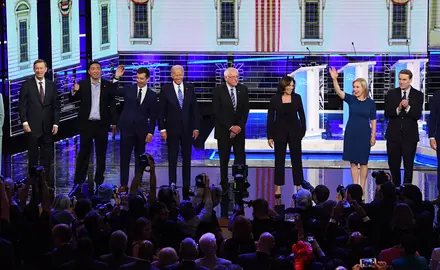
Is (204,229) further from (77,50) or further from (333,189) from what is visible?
(77,50)

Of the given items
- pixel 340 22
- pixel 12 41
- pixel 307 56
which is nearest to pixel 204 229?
pixel 12 41

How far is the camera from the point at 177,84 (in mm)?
9789

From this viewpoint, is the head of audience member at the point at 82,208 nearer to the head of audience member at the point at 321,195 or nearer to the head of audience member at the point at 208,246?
the head of audience member at the point at 208,246

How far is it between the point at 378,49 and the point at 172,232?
9.40 meters

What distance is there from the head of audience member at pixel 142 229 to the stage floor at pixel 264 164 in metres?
3.43

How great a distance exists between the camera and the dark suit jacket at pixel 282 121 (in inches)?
380

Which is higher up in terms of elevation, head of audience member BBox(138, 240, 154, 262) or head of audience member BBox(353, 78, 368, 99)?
head of audience member BBox(353, 78, 368, 99)

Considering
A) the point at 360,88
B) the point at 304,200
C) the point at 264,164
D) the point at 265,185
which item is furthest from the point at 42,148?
the point at 304,200

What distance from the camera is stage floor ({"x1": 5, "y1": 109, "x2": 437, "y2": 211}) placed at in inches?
412

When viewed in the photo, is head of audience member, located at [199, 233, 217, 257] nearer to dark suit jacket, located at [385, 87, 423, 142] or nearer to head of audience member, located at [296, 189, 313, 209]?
head of audience member, located at [296, 189, 313, 209]

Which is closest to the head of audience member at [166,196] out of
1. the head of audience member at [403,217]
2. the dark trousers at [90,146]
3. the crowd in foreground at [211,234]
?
the crowd in foreground at [211,234]

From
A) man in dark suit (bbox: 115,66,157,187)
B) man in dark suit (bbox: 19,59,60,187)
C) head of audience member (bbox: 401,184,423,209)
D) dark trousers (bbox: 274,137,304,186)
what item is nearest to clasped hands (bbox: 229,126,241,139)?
dark trousers (bbox: 274,137,304,186)

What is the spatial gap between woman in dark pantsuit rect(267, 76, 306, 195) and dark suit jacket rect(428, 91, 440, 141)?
4.13ft

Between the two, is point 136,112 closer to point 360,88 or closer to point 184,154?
point 184,154
